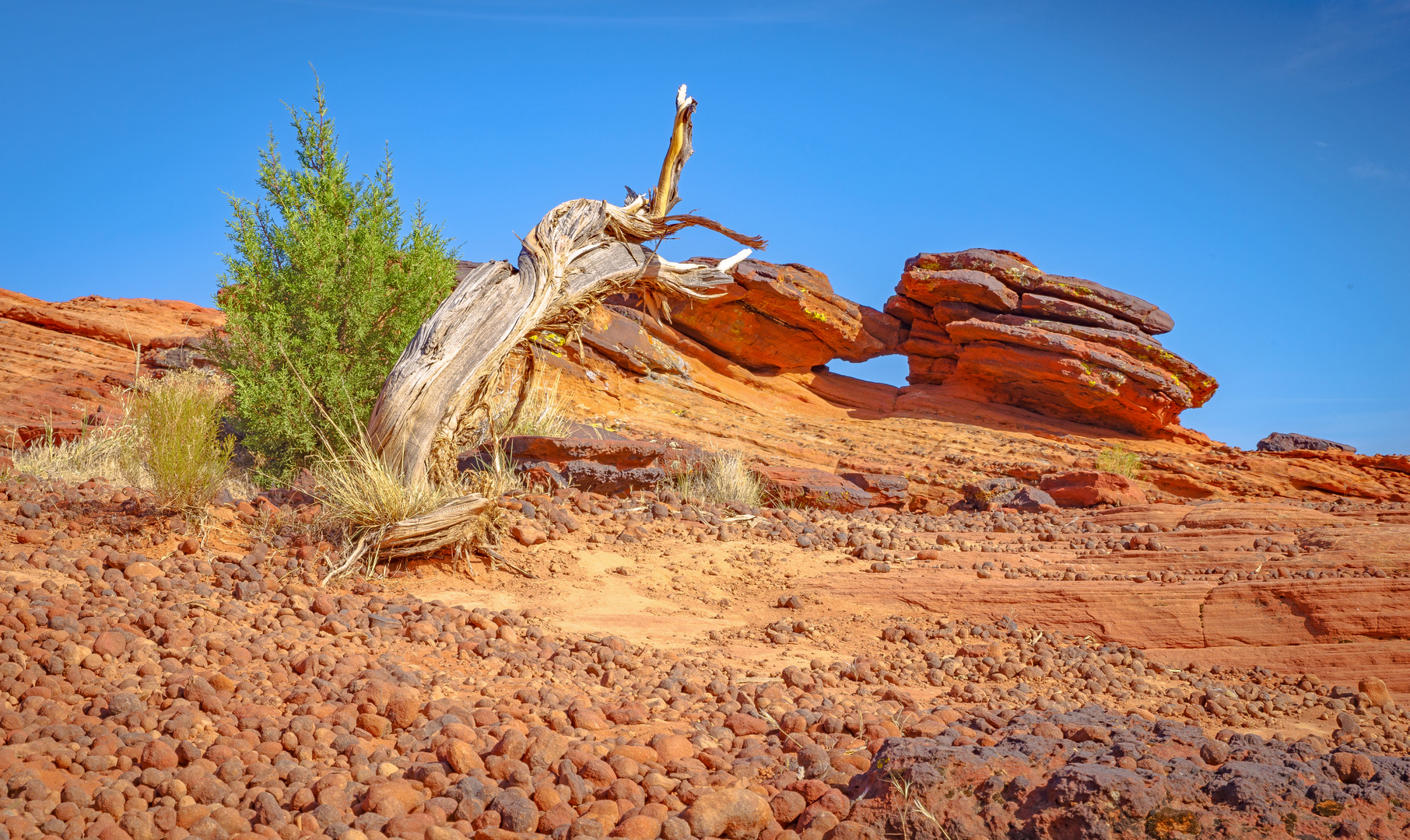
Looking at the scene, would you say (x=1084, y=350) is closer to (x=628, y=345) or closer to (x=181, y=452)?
(x=628, y=345)

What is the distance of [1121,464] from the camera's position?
1567 cm

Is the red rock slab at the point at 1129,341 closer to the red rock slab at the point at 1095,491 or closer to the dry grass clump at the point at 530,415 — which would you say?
the red rock slab at the point at 1095,491

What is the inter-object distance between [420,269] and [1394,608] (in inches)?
332

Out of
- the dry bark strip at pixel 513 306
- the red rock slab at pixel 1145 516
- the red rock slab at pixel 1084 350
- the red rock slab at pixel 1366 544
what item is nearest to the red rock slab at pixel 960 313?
the red rock slab at pixel 1084 350

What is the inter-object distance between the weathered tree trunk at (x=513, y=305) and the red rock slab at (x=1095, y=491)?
603 centimetres

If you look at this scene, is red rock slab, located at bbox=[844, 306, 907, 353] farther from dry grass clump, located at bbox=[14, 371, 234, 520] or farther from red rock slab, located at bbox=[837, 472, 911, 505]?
dry grass clump, located at bbox=[14, 371, 234, 520]

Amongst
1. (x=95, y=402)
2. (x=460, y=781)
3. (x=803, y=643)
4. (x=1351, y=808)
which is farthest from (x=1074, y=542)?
(x=95, y=402)

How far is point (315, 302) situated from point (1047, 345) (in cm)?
1690

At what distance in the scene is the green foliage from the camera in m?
8.19

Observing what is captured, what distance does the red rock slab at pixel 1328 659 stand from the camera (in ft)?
14.7

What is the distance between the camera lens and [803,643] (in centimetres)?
513

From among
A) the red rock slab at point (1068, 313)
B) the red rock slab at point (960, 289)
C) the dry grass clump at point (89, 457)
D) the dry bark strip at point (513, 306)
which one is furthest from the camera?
the red rock slab at point (960, 289)

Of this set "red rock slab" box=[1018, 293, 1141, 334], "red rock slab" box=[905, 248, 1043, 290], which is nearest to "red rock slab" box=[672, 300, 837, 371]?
"red rock slab" box=[905, 248, 1043, 290]

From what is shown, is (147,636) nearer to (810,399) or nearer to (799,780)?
(799,780)
